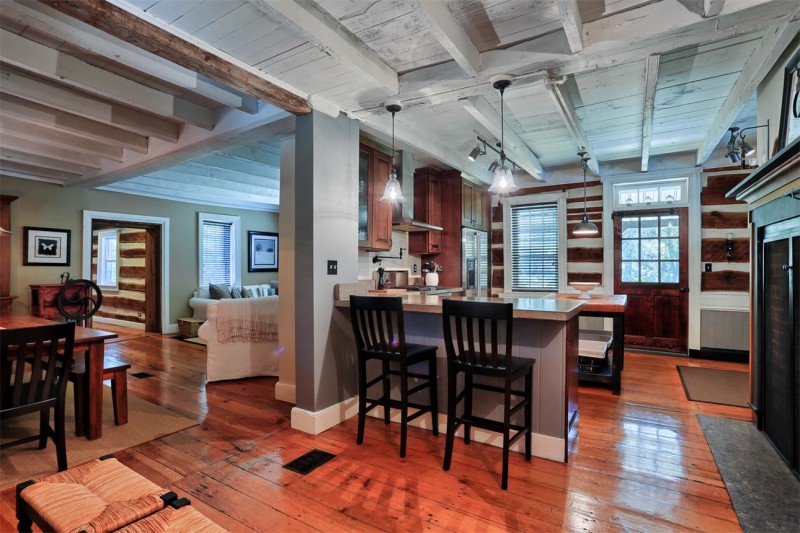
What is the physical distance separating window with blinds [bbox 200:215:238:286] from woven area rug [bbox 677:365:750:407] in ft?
23.9

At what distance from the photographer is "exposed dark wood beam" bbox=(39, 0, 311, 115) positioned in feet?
5.70

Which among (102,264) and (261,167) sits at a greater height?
(261,167)

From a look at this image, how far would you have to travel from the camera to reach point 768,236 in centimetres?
255

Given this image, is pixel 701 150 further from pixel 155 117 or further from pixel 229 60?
pixel 155 117

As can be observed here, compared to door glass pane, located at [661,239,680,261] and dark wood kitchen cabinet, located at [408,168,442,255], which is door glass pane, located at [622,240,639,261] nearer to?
door glass pane, located at [661,239,680,261]

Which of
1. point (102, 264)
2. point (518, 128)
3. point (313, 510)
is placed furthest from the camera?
point (102, 264)

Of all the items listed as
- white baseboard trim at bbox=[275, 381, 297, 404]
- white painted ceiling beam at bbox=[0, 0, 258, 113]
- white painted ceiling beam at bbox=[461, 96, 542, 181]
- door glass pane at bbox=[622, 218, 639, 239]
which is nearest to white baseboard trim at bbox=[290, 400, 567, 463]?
white baseboard trim at bbox=[275, 381, 297, 404]

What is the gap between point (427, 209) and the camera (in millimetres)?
5281

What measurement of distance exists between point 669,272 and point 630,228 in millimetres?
764

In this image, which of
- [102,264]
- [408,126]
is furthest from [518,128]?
[102,264]

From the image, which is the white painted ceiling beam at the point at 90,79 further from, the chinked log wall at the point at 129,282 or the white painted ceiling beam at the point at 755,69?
the chinked log wall at the point at 129,282

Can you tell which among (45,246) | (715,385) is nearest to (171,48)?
(715,385)

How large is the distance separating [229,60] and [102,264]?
8.61m

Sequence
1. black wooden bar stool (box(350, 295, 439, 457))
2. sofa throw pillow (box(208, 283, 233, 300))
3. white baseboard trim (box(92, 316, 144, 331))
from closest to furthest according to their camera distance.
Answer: black wooden bar stool (box(350, 295, 439, 457)) < sofa throw pillow (box(208, 283, 233, 300)) < white baseboard trim (box(92, 316, 144, 331))
